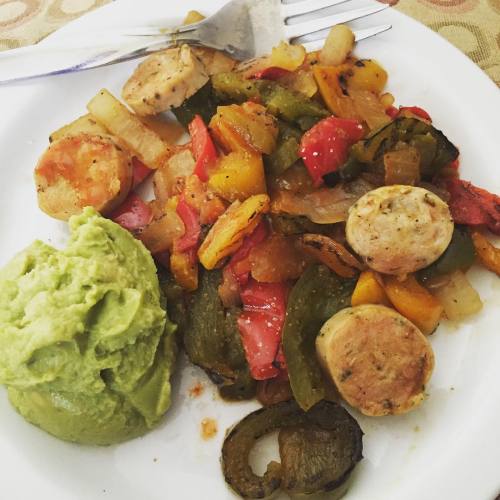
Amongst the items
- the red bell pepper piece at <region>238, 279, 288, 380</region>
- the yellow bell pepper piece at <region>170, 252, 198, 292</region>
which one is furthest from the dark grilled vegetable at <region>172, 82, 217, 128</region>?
the red bell pepper piece at <region>238, 279, 288, 380</region>

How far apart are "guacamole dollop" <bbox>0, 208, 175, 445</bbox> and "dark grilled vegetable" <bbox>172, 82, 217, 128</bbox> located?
81 cm

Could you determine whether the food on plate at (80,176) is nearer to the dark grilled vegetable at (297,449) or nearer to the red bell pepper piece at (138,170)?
the red bell pepper piece at (138,170)

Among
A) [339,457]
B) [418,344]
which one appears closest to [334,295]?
[418,344]

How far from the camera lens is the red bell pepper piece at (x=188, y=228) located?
234 cm

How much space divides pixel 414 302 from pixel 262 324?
0.55 m

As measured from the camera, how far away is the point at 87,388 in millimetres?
1963

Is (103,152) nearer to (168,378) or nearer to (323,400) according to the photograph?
(168,378)

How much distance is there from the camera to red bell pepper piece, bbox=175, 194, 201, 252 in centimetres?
234

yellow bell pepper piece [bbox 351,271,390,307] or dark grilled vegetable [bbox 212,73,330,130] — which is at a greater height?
dark grilled vegetable [bbox 212,73,330,130]

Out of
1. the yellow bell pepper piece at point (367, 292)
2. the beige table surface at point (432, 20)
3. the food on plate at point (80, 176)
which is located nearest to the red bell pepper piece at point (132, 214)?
the food on plate at point (80, 176)

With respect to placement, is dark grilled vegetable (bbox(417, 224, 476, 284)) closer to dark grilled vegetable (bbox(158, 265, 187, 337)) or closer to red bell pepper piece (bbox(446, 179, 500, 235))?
red bell pepper piece (bbox(446, 179, 500, 235))

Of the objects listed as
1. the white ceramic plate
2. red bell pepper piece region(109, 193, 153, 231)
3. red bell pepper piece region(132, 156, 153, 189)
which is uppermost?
red bell pepper piece region(132, 156, 153, 189)

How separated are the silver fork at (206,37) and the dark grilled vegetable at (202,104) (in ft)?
1.15

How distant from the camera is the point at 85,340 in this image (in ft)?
6.42
